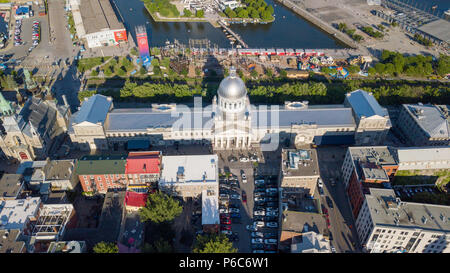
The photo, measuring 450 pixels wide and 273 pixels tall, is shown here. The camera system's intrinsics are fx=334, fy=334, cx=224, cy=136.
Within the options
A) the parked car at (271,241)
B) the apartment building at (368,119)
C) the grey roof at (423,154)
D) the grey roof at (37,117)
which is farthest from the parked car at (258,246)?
the grey roof at (37,117)

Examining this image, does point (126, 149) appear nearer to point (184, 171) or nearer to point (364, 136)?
point (184, 171)

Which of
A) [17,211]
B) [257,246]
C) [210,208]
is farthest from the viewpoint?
[210,208]

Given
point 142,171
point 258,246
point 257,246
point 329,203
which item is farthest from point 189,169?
point 329,203

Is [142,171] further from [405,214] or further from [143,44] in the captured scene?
[143,44]

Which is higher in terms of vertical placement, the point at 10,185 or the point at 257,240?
the point at 10,185

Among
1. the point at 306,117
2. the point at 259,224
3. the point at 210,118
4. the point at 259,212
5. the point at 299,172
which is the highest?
the point at 306,117

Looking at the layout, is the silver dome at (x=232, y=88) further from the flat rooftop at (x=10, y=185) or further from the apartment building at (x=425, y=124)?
the flat rooftop at (x=10, y=185)

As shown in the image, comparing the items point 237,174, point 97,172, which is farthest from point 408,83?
point 97,172
